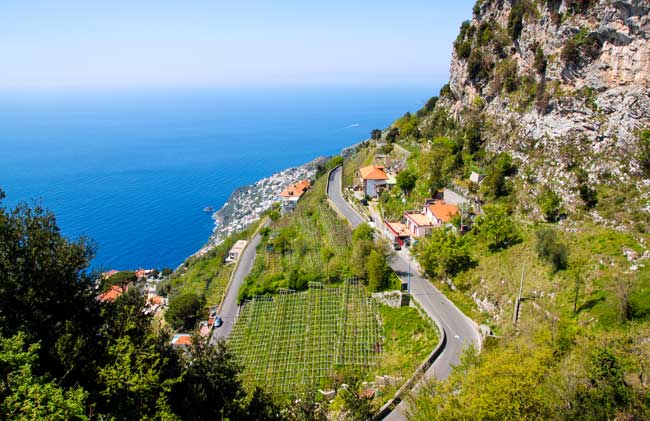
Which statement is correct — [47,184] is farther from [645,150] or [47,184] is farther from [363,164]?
[645,150]

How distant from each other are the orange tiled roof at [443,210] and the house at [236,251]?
20354 mm

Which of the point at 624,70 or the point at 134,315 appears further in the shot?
the point at 624,70

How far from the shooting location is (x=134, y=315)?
14445 millimetres

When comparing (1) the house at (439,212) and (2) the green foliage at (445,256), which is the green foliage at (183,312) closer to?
(2) the green foliage at (445,256)

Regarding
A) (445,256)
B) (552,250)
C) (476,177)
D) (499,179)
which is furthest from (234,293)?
(552,250)

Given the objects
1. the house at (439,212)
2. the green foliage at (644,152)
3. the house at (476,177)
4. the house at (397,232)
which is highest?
the green foliage at (644,152)

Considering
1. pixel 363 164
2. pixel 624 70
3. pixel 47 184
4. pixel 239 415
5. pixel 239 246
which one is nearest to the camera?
pixel 239 415

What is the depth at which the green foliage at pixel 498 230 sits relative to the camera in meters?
26.1

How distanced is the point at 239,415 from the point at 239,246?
33169mm

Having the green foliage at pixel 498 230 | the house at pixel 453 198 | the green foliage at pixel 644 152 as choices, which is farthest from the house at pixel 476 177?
the green foliage at pixel 644 152

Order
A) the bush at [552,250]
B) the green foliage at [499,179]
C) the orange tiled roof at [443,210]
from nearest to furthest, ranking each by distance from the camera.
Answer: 1. the bush at [552,250]
2. the green foliage at [499,179]
3. the orange tiled roof at [443,210]

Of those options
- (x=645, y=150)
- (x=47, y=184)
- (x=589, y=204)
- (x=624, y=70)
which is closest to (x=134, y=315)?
(x=589, y=204)

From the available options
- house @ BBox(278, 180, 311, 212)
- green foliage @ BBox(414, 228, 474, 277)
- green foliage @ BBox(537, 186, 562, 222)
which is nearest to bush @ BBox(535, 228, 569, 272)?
green foliage @ BBox(537, 186, 562, 222)

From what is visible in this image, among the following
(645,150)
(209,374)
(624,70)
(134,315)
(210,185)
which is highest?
(624,70)
